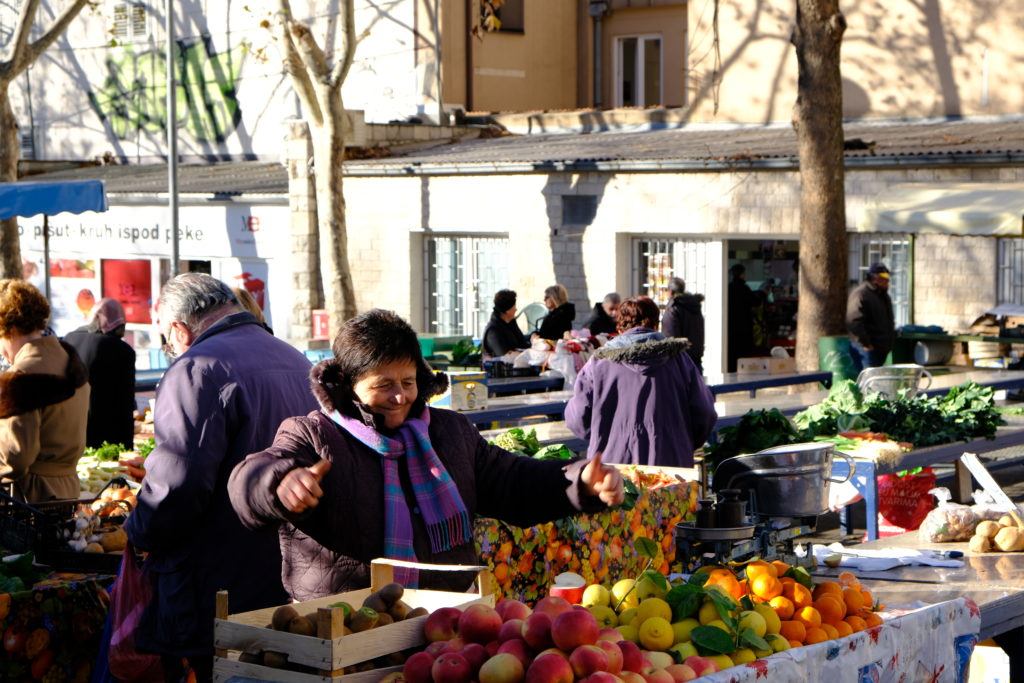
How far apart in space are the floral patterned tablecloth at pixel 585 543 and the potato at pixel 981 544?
1.24 metres

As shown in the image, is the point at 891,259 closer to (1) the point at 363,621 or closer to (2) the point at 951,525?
(2) the point at 951,525

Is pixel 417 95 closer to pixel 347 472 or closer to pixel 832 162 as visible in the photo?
pixel 832 162

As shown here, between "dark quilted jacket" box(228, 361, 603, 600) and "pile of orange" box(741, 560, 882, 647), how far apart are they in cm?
66

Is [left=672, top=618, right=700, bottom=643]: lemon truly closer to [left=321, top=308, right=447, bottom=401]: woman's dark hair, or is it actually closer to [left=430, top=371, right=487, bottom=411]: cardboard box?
[left=321, top=308, right=447, bottom=401]: woman's dark hair

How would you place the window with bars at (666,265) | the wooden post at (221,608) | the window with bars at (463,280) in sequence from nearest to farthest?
the wooden post at (221,608) < the window with bars at (666,265) < the window with bars at (463,280)

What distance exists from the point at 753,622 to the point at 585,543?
2.47 meters

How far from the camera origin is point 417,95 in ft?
85.1

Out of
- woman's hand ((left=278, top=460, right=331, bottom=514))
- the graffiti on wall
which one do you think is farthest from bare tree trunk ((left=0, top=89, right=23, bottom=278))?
woman's hand ((left=278, top=460, right=331, bottom=514))

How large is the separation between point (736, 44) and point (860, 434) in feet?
47.4

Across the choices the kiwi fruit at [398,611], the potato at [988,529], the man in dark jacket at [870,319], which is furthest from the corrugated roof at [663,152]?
the kiwi fruit at [398,611]

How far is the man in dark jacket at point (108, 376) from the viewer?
8930mm

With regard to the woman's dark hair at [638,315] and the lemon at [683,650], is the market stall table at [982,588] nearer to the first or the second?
the lemon at [683,650]

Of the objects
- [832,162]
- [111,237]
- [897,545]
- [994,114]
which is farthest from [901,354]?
[111,237]

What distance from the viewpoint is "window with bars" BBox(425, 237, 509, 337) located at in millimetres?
22312
